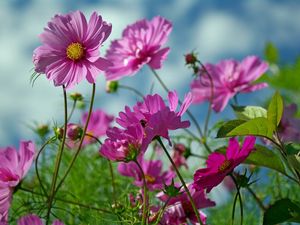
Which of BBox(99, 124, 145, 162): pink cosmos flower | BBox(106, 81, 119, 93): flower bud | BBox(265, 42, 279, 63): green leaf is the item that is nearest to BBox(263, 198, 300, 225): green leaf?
BBox(99, 124, 145, 162): pink cosmos flower

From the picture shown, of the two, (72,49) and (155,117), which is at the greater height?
(72,49)

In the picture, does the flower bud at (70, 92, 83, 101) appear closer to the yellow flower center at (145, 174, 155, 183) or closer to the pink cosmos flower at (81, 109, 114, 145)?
the yellow flower center at (145, 174, 155, 183)

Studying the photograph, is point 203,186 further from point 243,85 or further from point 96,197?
point 96,197

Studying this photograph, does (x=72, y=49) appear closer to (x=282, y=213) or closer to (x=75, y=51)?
(x=75, y=51)

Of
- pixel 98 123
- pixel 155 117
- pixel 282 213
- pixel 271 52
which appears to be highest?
pixel 271 52

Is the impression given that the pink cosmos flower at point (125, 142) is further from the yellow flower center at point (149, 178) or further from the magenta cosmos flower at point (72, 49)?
the yellow flower center at point (149, 178)

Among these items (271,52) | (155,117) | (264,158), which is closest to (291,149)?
(264,158)

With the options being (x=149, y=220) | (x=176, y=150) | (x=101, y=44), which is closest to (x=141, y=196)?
(x=149, y=220)

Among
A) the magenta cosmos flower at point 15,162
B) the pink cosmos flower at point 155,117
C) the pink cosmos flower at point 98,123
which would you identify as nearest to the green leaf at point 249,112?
the pink cosmos flower at point 155,117
